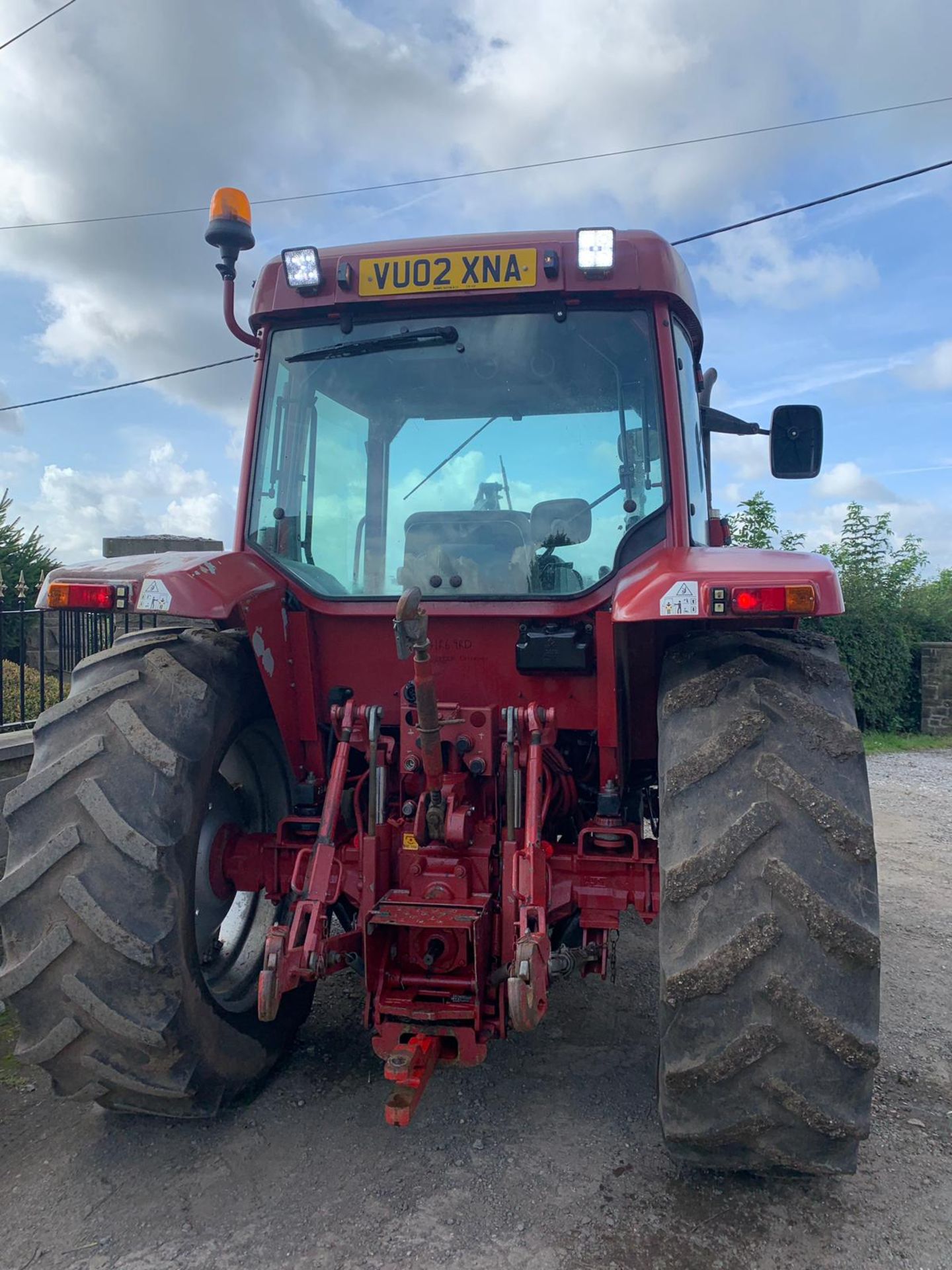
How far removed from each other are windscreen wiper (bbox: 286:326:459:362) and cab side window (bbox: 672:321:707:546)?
78 centimetres

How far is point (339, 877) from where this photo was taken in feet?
Result: 9.53

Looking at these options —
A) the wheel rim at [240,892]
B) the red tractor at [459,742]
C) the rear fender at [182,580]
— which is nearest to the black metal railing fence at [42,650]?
the wheel rim at [240,892]

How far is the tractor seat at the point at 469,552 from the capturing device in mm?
3105

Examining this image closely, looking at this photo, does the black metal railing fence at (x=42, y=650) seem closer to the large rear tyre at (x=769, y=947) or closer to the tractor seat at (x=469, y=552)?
the tractor seat at (x=469, y=552)

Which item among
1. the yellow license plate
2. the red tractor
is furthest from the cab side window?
the yellow license plate

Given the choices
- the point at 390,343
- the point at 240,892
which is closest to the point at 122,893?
the point at 240,892

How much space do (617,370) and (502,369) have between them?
388 millimetres

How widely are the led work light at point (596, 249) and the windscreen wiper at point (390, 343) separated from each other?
0.49 m

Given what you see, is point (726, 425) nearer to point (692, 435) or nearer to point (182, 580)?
point (692, 435)

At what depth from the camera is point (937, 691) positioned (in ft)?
46.8

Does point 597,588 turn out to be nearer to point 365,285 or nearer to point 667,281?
point 667,281

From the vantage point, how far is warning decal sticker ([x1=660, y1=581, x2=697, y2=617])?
92.7 inches

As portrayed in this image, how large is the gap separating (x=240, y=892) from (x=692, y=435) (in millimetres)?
2394

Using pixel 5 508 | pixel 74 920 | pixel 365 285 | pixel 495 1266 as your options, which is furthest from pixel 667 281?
Answer: pixel 5 508
